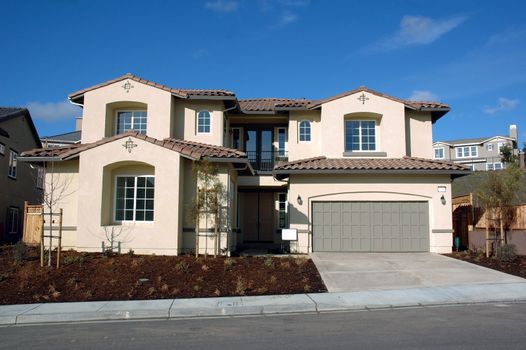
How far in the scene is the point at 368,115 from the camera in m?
20.6

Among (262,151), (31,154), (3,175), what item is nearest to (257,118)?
(262,151)

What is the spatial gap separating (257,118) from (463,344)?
54.5 ft

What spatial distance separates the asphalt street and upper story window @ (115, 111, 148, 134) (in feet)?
37.6

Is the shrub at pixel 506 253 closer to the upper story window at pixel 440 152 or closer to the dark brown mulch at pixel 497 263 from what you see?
the dark brown mulch at pixel 497 263

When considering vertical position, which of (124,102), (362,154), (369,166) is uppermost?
(124,102)

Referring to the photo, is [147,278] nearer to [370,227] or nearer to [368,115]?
[370,227]

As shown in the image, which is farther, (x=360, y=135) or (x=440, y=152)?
(x=440, y=152)

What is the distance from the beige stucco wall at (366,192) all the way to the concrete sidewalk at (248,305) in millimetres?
6155

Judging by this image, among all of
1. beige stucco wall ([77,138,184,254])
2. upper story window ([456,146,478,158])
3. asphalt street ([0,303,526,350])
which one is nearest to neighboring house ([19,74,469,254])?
beige stucco wall ([77,138,184,254])

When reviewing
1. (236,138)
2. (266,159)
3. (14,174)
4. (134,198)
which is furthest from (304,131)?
(14,174)

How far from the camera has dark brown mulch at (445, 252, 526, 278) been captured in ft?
47.7

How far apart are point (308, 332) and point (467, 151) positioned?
64469mm

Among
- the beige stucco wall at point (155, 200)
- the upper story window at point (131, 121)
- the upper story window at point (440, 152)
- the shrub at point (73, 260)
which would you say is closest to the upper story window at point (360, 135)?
the beige stucco wall at point (155, 200)

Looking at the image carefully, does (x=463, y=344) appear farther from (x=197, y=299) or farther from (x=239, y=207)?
(x=239, y=207)
